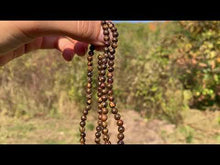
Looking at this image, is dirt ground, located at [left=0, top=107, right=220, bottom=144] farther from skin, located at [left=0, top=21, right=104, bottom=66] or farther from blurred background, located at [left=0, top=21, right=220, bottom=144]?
skin, located at [left=0, top=21, right=104, bottom=66]

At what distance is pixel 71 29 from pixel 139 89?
3.65 m

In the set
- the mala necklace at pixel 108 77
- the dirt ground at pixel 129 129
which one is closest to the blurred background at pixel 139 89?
the dirt ground at pixel 129 129

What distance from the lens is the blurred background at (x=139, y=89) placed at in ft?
14.3

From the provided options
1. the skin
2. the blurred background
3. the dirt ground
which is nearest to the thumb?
the skin

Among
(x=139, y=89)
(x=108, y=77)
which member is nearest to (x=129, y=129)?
(x=139, y=89)

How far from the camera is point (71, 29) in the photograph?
1173 mm

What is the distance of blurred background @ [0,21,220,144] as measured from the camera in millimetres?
4367

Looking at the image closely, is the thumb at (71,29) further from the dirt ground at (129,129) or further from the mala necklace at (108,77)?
the dirt ground at (129,129)

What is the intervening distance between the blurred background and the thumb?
3030mm

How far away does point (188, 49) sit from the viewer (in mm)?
4676

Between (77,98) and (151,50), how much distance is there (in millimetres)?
1438

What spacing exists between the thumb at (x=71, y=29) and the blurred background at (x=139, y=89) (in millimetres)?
3030
